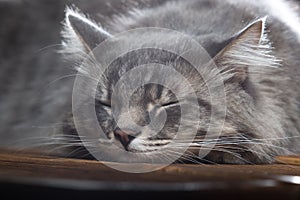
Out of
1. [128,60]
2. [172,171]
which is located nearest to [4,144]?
[128,60]

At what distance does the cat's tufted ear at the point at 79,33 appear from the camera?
0.99m

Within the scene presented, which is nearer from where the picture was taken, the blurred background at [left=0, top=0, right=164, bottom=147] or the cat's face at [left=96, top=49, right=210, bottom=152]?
the cat's face at [left=96, top=49, right=210, bottom=152]

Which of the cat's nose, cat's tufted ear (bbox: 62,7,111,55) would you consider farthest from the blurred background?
the cat's nose

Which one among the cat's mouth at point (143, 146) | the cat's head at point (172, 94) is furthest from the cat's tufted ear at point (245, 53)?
the cat's mouth at point (143, 146)

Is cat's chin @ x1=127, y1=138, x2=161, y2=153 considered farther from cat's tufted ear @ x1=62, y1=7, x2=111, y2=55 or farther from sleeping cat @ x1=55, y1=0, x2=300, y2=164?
cat's tufted ear @ x1=62, y1=7, x2=111, y2=55

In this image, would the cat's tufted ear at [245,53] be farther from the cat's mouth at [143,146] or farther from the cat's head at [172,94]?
the cat's mouth at [143,146]

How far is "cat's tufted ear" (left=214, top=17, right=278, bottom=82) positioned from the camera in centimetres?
94

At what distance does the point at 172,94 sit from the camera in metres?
0.95

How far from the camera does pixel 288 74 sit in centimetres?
99

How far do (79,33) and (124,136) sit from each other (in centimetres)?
22

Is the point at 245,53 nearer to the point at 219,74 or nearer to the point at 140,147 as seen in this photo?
the point at 219,74

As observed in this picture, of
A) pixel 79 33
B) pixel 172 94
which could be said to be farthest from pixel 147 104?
pixel 79 33

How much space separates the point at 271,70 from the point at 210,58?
12 centimetres

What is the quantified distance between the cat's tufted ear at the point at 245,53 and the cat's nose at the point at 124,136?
21 cm
